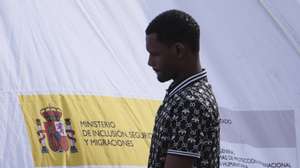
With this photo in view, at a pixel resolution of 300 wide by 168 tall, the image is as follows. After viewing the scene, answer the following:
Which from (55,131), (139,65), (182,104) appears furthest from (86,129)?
(182,104)

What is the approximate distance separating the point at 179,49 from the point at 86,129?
1.74 metres

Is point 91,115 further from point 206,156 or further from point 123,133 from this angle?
point 206,156

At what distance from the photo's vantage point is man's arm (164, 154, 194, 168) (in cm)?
226

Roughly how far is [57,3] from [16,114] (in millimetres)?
730

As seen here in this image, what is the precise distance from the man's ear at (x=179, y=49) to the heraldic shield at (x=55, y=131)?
1.66 meters

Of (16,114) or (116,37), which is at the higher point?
(116,37)

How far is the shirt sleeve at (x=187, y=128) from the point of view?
2256mm

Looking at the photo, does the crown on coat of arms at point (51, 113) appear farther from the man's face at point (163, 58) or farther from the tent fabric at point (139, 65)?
the man's face at point (163, 58)

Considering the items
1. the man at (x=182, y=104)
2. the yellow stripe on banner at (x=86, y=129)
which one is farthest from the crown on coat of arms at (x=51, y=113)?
the man at (x=182, y=104)

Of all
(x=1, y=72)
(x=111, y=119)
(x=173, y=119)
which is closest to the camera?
(x=173, y=119)

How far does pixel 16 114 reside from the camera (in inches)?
151

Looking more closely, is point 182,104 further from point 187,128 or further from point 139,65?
point 139,65

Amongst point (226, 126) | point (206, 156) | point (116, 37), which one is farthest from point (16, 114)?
point (206, 156)

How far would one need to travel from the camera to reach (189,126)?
2254mm
